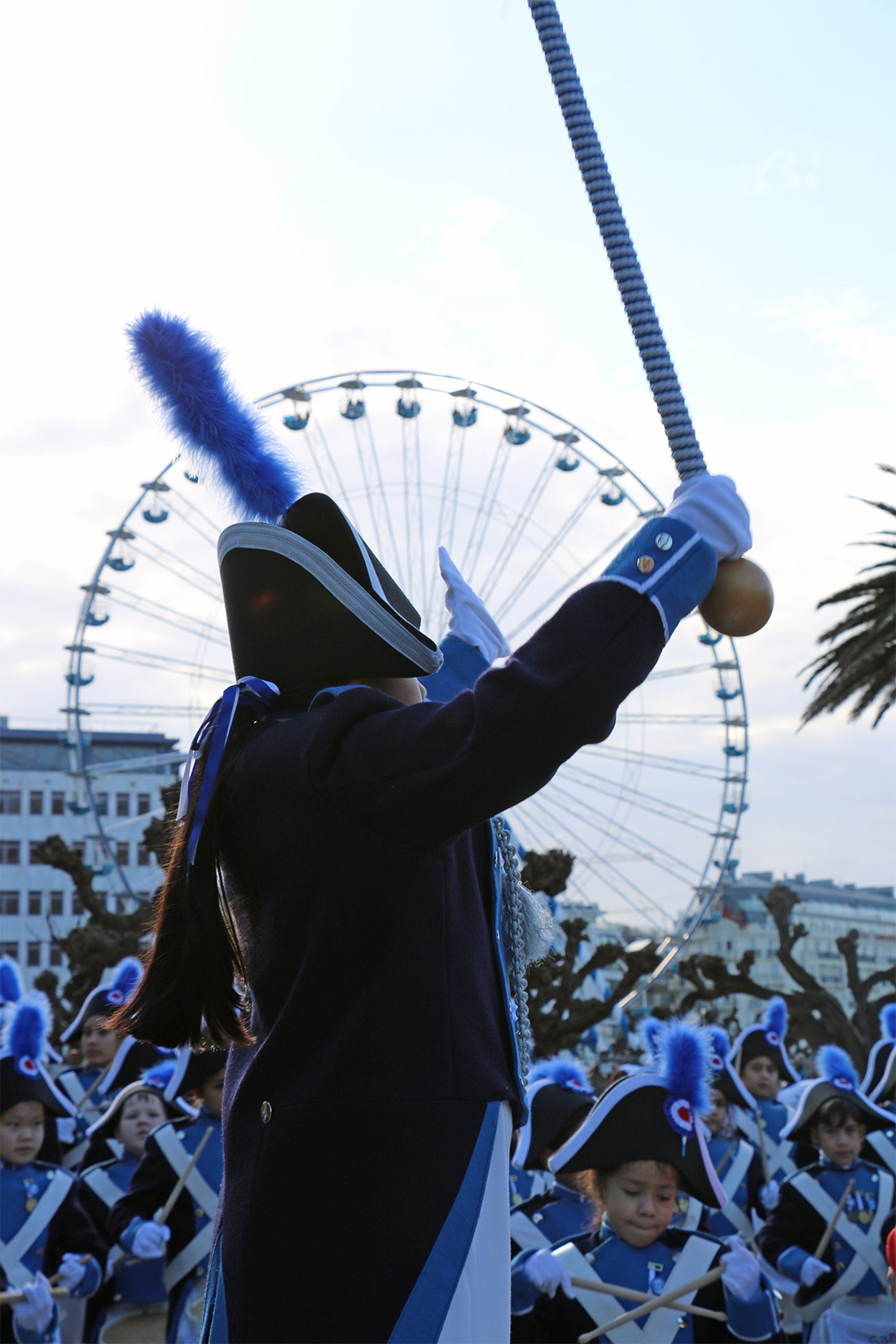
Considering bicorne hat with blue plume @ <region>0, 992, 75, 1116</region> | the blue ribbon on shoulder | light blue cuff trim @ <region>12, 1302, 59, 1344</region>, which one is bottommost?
light blue cuff trim @ <region>12, 1302, 59, 1344</region>

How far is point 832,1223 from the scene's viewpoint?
21.5 ft

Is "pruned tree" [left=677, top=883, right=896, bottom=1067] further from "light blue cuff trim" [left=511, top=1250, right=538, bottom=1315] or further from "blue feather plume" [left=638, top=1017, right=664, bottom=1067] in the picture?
"light blue cuff trim" [left=511, top=1250, right=538, bottom=1315]

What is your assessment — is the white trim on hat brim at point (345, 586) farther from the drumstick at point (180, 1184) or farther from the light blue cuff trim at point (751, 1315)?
the drumstick at point (180, 1184)

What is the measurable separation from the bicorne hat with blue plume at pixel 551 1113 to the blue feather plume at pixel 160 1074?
1901mm

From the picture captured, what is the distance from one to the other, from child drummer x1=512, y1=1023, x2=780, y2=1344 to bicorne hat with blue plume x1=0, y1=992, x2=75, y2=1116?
2.56 m

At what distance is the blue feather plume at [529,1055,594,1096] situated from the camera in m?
7.23

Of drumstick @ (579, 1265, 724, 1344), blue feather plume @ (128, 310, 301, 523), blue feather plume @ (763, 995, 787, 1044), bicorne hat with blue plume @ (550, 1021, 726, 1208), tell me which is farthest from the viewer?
blue feather plume @ (763, 995, 787, 1044)

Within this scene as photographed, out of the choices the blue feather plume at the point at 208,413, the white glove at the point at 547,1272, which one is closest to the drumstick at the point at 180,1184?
the white glove at the point at 547,1272

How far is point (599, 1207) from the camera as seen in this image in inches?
206

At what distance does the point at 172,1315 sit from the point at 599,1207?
209cm

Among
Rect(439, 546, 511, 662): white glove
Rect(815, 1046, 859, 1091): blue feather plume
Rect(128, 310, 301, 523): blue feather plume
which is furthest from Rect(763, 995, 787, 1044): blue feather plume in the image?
Rect(128, 310, 301, 523): blue feather plume

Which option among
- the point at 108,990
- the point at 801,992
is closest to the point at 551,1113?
the point at 108,990

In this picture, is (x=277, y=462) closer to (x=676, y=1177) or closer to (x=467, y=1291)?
(x=467, y=1291)

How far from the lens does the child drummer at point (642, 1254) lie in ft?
15.9
